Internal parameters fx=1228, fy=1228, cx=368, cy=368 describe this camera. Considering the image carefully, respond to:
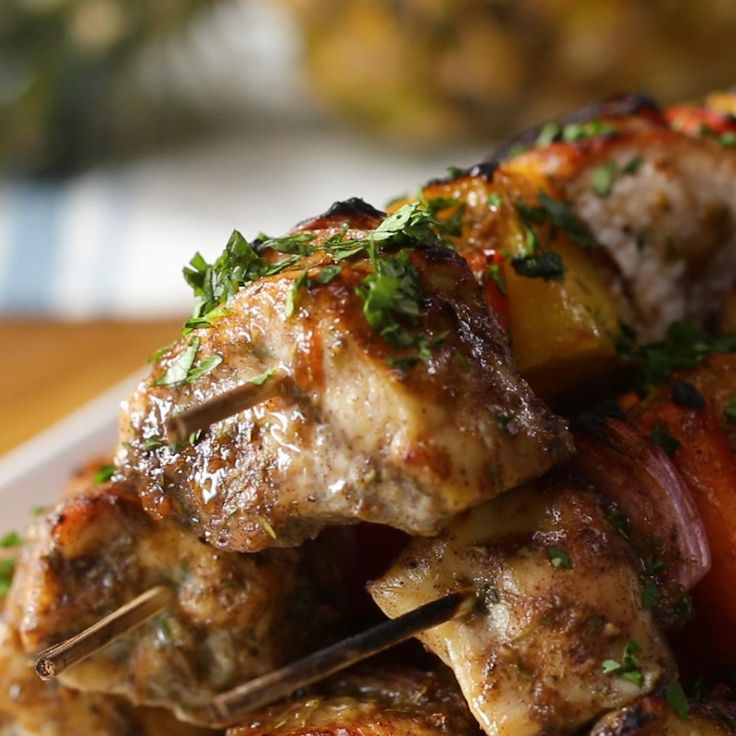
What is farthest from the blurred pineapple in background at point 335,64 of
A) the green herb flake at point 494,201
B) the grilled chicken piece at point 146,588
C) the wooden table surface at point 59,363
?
the grilled chicken piece at point 146,588

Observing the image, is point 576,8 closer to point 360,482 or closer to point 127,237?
point 127,237

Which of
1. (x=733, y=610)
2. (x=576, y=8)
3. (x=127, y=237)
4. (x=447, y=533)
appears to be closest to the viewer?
(x=447, y=533)

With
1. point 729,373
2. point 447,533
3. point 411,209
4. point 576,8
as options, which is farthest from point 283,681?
point 576,8

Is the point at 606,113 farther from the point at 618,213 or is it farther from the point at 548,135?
the point at 618,213

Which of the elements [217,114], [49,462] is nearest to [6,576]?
[49,462]

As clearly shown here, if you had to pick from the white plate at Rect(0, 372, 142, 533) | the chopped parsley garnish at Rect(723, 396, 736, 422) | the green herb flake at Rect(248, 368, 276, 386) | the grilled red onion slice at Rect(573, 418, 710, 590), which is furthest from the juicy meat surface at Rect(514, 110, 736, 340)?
the white plate at Rect(0, 372, 142, 533)

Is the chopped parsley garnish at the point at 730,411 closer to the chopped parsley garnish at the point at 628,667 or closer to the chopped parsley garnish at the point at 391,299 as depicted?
the chopped parsley garnish at the point at 628,667
